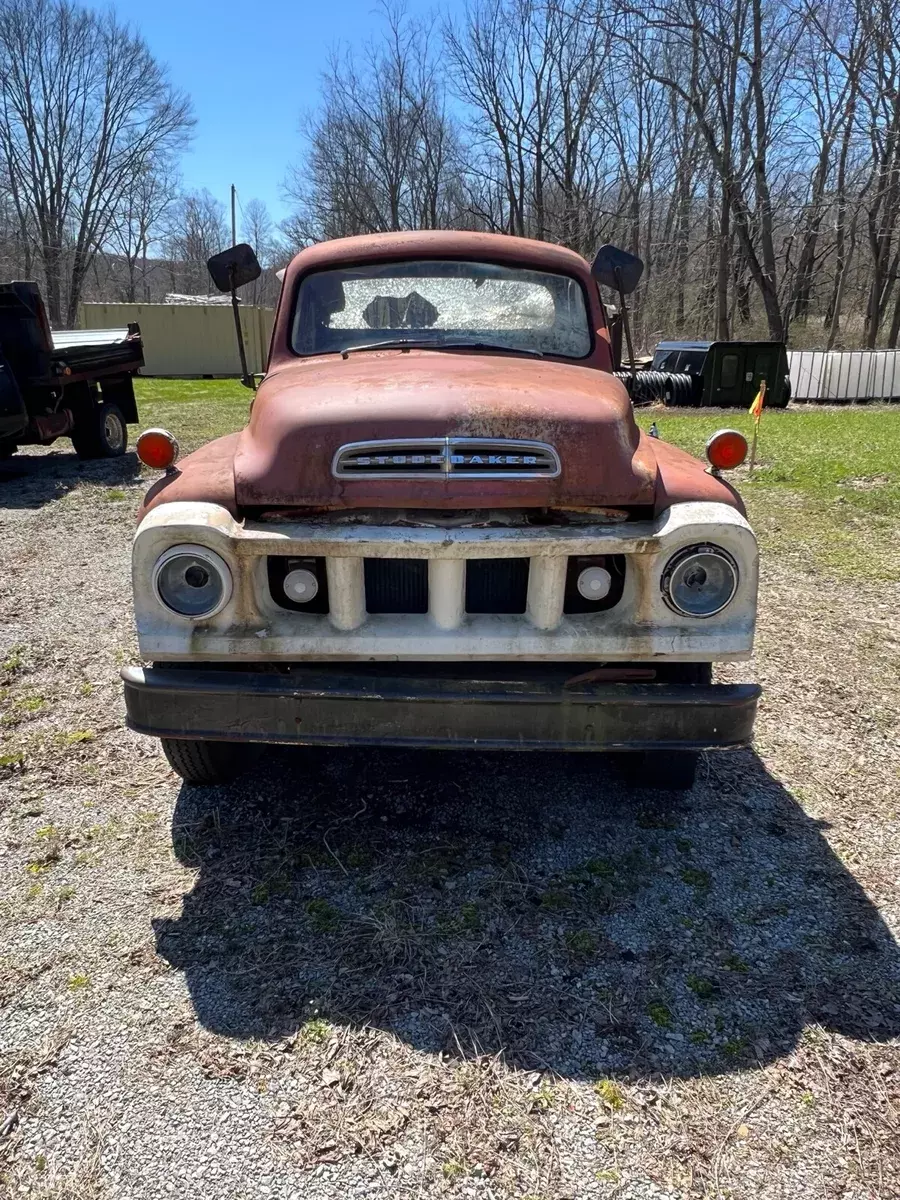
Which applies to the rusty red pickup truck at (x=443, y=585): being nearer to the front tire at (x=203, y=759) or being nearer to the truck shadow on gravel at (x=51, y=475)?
the front tire at (x=203, y=759)

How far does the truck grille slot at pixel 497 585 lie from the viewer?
8.93 ft

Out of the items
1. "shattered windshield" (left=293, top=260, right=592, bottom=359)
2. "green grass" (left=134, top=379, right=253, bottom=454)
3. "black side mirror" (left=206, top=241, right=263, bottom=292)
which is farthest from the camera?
"green grass" (left=134, top=379, right=253, bottom=454)

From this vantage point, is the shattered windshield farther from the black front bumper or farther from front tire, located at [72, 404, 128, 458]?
front tire, located at [72, 404, 128, 458]

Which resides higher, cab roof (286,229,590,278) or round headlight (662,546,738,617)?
cab roof (286,229,590,278)

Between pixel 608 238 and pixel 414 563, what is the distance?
40466mm

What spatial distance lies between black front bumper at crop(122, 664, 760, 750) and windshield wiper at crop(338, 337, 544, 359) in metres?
1.57

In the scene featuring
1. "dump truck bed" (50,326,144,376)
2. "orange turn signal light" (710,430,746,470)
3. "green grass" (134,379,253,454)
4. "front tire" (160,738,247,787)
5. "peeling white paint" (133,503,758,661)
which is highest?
"dump truck bed" (50,326,144,376)

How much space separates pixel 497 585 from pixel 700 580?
629mm

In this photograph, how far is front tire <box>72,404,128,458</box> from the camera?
10828 millimetres

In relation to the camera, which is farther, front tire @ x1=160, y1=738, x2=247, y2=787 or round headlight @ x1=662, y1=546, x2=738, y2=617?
front tire @ x1=160, y1=738, x2=247, y2=787

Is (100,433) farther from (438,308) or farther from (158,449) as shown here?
(158,449)

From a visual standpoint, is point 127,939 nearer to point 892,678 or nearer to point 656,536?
point 656,536

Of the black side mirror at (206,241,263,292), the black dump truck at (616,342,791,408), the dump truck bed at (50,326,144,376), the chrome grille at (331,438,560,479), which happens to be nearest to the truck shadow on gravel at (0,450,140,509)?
the dump truck bed at (50,326,144,376)

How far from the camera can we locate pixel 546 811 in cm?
321
